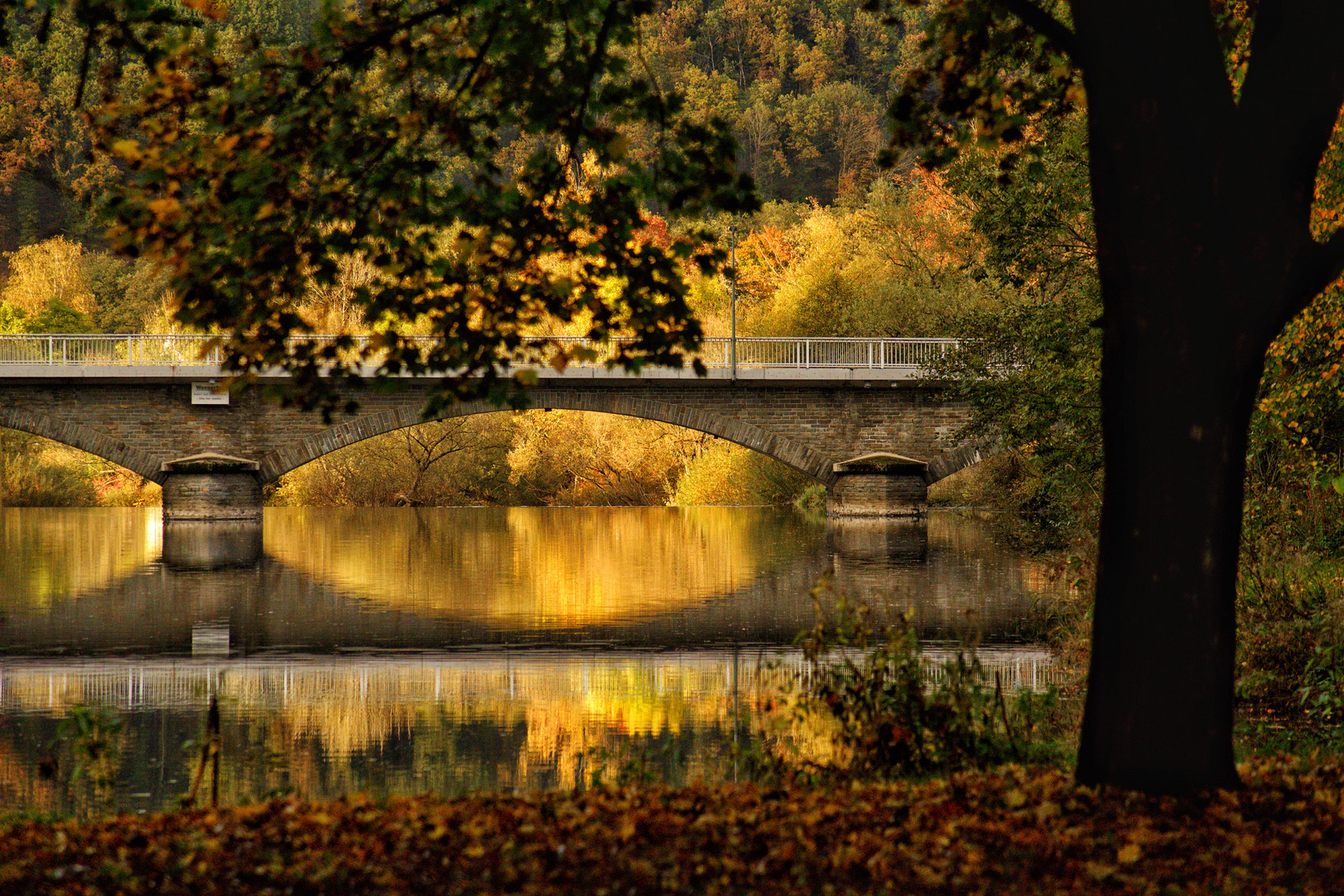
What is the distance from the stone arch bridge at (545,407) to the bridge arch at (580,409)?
0.04 m

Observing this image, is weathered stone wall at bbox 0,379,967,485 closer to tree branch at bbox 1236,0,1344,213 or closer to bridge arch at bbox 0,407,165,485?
bridge arch at bbox 0,407,165,485

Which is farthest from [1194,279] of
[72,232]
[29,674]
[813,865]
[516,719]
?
[72,232]

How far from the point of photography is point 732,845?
496cm

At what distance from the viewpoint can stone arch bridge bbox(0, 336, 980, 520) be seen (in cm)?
3344

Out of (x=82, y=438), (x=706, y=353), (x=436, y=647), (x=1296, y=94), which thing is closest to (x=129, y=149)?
(x=1296, y=94)

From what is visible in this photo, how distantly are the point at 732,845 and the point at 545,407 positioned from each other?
30277 mm

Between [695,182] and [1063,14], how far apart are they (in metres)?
8.67

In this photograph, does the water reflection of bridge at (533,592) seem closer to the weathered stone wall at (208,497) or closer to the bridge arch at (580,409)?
the weathered stone wall at (208,497)

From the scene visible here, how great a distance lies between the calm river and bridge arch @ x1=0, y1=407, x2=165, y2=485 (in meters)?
2.34

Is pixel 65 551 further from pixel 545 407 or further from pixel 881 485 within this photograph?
pixel 881 485

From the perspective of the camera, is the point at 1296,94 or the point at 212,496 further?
the point at 212,496

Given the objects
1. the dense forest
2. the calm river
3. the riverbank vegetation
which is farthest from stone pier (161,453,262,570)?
the riverbank vegetation

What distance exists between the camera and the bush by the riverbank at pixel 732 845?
457cm

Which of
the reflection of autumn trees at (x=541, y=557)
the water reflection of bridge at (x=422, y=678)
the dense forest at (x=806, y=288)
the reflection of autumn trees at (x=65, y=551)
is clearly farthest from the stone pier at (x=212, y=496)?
the water reflection of bridge at (x=422, y=678)
